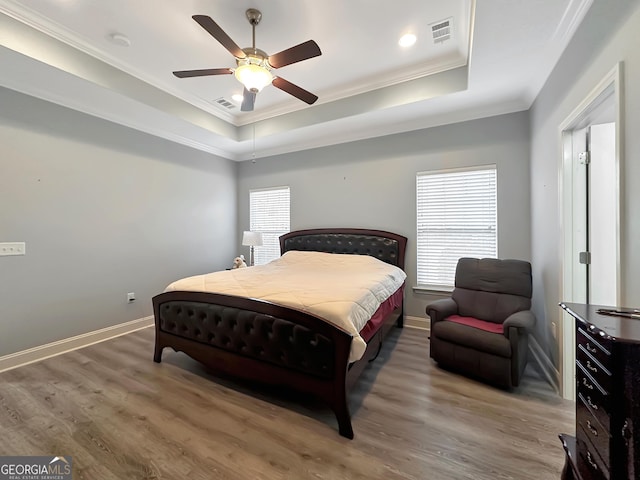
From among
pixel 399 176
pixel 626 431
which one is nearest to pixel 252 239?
→ pixel 399 176

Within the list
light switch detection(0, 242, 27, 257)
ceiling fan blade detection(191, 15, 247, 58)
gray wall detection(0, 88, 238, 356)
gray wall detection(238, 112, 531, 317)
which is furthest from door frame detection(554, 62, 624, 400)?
light switch detection(0, 242, 27, 257)

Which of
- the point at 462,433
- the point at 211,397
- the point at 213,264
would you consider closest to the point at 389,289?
the point at 462,433

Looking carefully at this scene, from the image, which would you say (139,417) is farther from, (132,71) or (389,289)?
(132,71)

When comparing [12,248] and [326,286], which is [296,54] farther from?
[12,248]

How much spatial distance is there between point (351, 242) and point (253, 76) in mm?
2687

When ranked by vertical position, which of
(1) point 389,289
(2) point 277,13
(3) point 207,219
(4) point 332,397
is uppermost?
(2) point 277,13

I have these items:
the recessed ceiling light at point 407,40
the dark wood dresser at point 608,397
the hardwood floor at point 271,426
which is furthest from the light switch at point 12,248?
the dark wood dresser at point 608,397

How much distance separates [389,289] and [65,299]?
150 inches

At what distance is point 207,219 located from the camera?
16.2 feet

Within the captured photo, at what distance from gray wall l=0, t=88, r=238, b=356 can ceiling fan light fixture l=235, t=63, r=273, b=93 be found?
2501 mm

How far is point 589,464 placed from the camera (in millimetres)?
1088

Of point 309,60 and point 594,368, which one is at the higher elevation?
point 309,60

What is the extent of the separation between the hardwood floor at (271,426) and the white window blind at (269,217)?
2897 millimetres

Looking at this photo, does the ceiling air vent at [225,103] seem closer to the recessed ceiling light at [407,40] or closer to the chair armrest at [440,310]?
the recessed ceiling light at [407,40]
